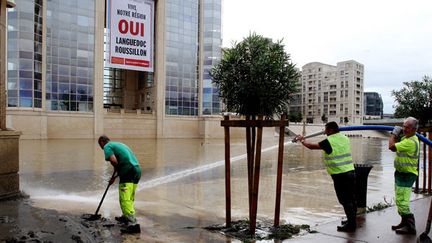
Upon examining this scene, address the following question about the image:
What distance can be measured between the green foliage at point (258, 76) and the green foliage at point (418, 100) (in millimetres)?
7462

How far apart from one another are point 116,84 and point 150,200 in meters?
58.1

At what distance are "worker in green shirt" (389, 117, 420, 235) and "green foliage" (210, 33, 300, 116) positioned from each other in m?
1.71

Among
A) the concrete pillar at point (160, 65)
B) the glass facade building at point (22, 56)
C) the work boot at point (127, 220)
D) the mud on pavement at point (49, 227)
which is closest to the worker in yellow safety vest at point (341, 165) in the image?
the work boot at point (127, 220)

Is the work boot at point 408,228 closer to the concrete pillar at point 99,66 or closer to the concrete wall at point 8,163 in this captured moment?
the concrete wall at point 8,163

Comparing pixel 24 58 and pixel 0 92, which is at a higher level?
pixel 24 58

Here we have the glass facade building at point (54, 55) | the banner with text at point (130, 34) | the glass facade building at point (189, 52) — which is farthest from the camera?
the glass facade building at point (189, 52)

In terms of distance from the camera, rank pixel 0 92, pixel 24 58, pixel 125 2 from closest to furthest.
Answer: pixel 0 92 → pixel 24 58 → pixel 125 2

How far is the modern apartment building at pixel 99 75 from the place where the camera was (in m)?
41.8

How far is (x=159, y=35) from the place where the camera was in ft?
175

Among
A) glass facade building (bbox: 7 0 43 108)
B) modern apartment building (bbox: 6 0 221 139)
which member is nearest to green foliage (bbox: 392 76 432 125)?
modern apartment building (bbox: 6 0 221 139)

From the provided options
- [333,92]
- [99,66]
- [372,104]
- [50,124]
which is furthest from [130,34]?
[372,104]

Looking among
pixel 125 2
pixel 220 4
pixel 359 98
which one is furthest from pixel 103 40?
pixel 359 98

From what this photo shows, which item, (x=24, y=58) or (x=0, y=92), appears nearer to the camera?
(x=0, y=92)

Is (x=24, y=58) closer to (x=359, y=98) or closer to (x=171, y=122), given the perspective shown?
(x=171, y=122)
